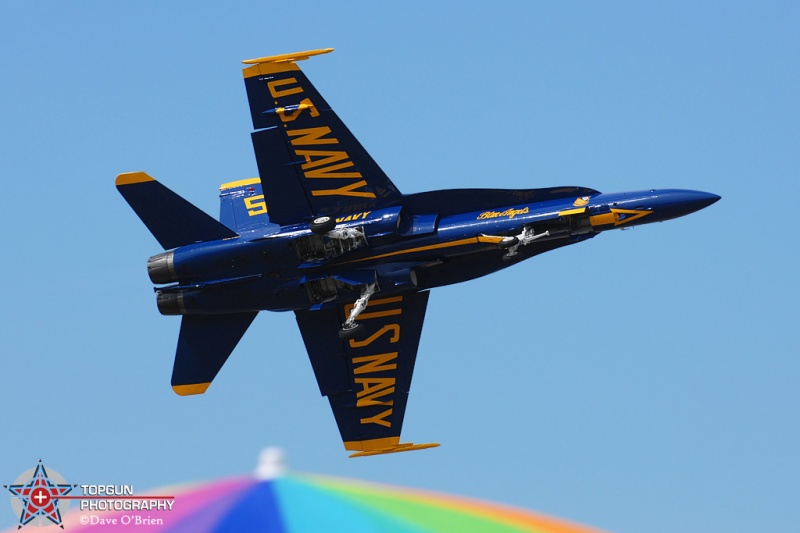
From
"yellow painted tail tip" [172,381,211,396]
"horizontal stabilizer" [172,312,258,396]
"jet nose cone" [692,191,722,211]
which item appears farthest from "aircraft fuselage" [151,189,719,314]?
"yellow painted tail tip" [172,381,211,396]

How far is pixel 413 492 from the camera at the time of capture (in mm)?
36781

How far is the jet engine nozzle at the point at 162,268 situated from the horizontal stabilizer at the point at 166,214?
21.6 inches

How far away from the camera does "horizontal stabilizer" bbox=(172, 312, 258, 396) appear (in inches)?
1734

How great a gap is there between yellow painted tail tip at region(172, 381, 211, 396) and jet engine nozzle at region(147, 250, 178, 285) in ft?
9.78

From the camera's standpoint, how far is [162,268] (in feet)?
139

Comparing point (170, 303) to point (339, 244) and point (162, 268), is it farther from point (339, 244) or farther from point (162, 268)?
point (339, 244)

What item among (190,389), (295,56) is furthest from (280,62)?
(190,389)

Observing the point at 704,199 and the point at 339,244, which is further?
the point at 339,244

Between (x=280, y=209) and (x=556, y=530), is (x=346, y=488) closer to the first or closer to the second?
(x=556, y=530)

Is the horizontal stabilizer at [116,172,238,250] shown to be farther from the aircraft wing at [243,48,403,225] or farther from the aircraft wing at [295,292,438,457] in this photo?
the aircraft wing at [295,292,438,457]

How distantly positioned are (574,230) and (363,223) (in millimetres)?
4805

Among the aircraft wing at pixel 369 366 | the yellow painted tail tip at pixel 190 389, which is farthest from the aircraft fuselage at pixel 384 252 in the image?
the yellow painted tail tip at pixel 190 389

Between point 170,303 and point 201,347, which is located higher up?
point 170,303

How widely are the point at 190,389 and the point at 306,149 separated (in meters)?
6.83
